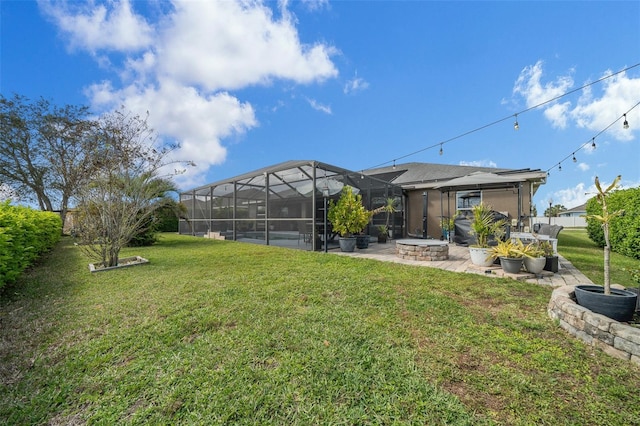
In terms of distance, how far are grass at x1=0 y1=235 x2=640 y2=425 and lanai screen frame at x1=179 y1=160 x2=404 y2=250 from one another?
4.52m

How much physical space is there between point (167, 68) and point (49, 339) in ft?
24.4

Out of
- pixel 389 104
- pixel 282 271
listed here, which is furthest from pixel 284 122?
pixel 282 271

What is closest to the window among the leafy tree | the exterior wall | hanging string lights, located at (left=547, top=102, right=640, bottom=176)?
the exterior wall

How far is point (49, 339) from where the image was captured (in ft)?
8.05

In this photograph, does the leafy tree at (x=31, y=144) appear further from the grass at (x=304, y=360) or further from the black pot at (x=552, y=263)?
the black pot at (x=552, y=263)

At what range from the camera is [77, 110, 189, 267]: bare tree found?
221 inches

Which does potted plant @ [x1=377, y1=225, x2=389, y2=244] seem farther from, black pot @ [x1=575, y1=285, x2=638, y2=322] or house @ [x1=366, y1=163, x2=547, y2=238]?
black pot @ [x1=575, y1=285, x2=638, y2=322]

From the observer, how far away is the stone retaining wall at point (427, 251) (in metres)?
5.99

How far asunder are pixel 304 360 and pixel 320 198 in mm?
6375

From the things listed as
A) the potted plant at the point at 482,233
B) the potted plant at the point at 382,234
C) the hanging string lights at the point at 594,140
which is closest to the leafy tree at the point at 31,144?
the potted plant at the point at 382,234

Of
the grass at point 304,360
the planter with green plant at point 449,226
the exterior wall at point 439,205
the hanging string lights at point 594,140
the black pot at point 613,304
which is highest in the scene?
the hanging string lights at point 594,140

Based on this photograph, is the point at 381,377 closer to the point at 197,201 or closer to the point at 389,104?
the point at 389,104

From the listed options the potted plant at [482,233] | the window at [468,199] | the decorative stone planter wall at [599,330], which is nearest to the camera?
the decorative stone planter wall at [599,330]

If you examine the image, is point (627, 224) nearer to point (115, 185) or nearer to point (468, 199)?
point (468, 199)
